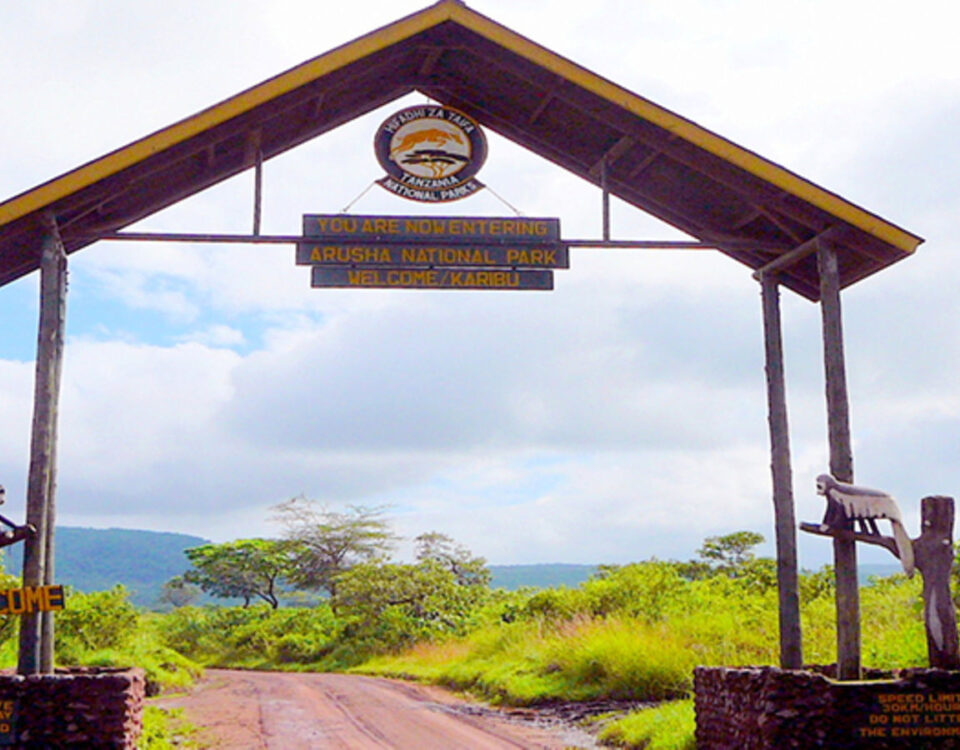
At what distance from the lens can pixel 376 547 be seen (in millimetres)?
57062

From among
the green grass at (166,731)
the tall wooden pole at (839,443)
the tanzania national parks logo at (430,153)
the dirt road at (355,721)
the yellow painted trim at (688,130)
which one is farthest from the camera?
the dirt road at (355,721)

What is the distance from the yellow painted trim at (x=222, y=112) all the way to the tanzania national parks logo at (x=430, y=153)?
1264 mm

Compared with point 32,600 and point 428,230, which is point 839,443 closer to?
point 428,230

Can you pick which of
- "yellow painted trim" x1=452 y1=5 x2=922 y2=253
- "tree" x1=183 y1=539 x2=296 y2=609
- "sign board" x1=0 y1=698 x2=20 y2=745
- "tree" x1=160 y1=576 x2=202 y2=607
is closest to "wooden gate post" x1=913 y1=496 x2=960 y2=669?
"yellow painted trim" x1=452 y1=5 x2=922 y2=253

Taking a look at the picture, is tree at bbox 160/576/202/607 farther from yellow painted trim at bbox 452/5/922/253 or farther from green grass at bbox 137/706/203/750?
yellow painted trim at bbox 452/5/922/253

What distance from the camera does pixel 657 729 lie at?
12.4 meters

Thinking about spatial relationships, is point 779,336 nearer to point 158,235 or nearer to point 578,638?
point 158,235

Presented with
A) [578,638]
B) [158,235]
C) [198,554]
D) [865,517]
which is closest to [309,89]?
[158,235]

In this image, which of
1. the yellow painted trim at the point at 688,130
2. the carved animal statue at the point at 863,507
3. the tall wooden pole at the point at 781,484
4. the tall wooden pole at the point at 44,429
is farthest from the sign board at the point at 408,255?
the carved animal statue at the point at 863,507

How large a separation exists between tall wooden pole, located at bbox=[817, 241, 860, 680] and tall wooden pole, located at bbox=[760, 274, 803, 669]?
90 centimetres

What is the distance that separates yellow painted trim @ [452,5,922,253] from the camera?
10.9 meters

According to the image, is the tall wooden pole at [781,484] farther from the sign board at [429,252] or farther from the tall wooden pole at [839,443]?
Answer: the sign board at [429,252]

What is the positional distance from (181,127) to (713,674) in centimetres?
743

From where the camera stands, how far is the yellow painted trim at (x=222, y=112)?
404 inches
